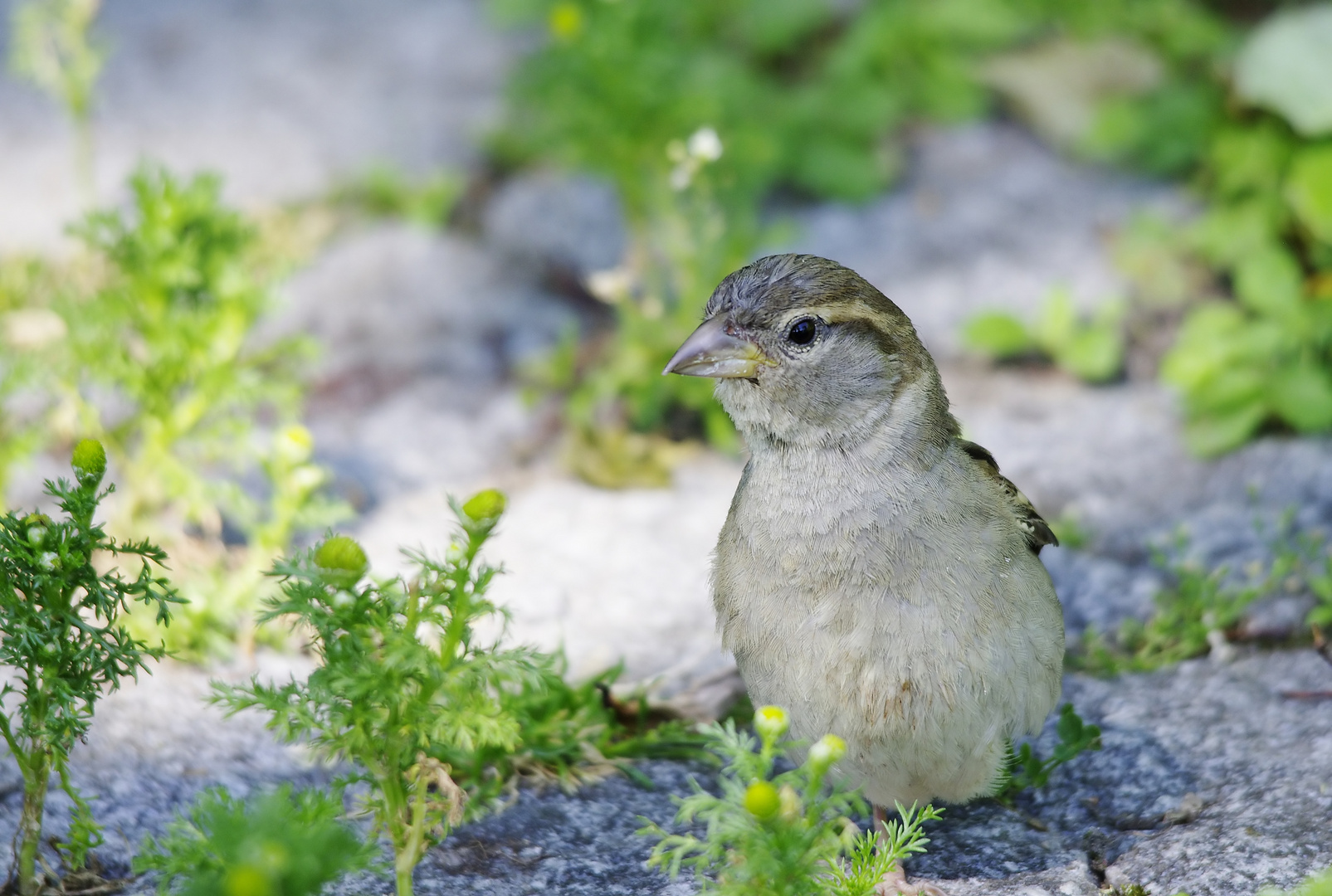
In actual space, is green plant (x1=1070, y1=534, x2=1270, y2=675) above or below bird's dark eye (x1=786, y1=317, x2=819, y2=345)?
below

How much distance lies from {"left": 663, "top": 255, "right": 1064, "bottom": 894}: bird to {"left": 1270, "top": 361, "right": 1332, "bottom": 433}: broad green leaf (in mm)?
1778

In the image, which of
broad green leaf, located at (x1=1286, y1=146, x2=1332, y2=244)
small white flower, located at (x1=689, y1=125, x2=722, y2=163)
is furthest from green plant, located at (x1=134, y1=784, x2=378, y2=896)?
broad green leaf, located at (x1=1286, y1=146, x2=1332, y2=244)

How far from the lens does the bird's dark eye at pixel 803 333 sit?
2945 mm

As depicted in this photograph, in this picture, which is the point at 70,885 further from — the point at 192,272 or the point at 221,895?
the point at 192,272

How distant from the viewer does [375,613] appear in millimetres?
2289

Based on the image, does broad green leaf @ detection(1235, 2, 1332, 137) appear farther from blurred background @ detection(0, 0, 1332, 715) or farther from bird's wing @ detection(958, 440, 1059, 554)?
bird's wing @ detection(958, 440, 1059, 554)

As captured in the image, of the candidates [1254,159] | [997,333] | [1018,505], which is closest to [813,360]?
[1018,505]

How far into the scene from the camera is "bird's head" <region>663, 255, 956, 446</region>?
2.90 metres

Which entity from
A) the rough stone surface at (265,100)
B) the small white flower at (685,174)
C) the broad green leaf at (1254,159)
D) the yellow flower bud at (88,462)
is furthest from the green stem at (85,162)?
the broad green leaf at (1254,159)

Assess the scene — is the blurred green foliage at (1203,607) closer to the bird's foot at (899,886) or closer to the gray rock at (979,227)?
the bird's foot at (899,886)

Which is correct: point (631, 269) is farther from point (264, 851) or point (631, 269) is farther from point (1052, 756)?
point (264, 851)

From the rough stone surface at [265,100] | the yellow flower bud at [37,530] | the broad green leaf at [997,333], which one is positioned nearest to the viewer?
the yellow flower bud at [37,530]

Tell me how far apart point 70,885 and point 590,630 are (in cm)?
162

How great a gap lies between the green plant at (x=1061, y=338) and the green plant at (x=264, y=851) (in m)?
3.36
